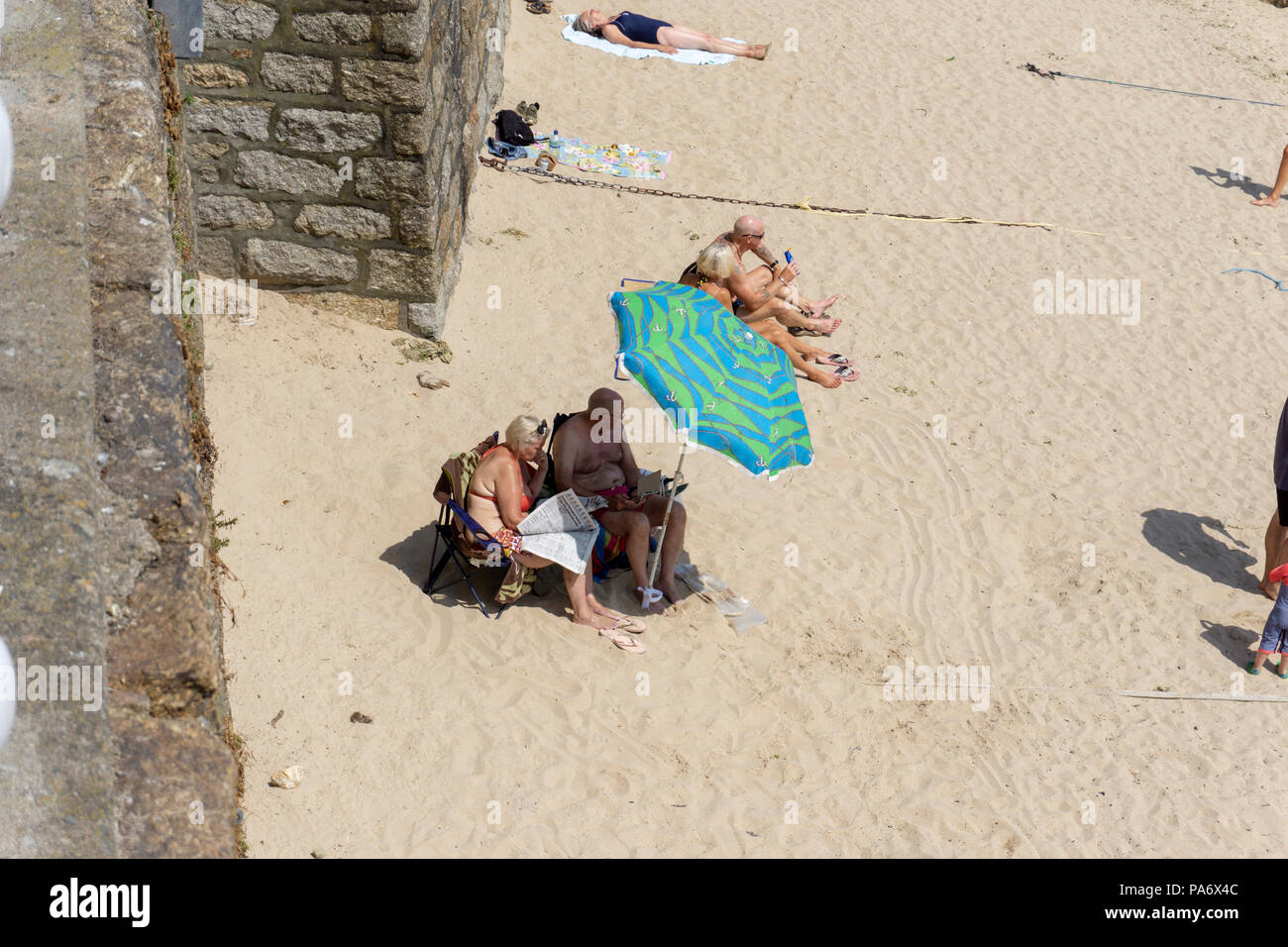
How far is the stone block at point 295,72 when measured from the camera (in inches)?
249

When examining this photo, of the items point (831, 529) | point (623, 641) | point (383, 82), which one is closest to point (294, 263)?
point (383, 82)

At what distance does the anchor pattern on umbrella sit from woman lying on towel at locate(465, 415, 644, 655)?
0.61 meters

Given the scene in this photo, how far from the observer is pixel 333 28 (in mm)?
6234

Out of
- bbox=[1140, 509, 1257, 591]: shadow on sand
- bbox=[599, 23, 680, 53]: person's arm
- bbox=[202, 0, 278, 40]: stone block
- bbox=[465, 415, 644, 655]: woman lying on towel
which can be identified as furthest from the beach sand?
bbox=[202, 0, 278, 40]: stone block

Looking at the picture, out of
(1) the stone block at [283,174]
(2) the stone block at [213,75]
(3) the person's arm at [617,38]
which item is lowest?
(1) the stone block at [283,174]

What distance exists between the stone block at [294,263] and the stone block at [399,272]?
0.13 metres

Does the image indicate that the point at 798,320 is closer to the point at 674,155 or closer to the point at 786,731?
the point at 674,155

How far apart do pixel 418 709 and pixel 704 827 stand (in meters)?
1.31

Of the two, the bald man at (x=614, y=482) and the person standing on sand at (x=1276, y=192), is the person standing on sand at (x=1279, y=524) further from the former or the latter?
the person standing on sand at (x=1276, y=192)

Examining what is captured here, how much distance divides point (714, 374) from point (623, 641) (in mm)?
1367

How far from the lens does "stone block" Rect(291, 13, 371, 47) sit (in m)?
6.20

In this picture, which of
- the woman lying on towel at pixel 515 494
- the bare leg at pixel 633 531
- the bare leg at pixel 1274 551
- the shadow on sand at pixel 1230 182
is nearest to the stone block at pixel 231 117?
the woman lying on towel at pixel 515 494

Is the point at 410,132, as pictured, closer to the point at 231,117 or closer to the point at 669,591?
the point at 231,117
